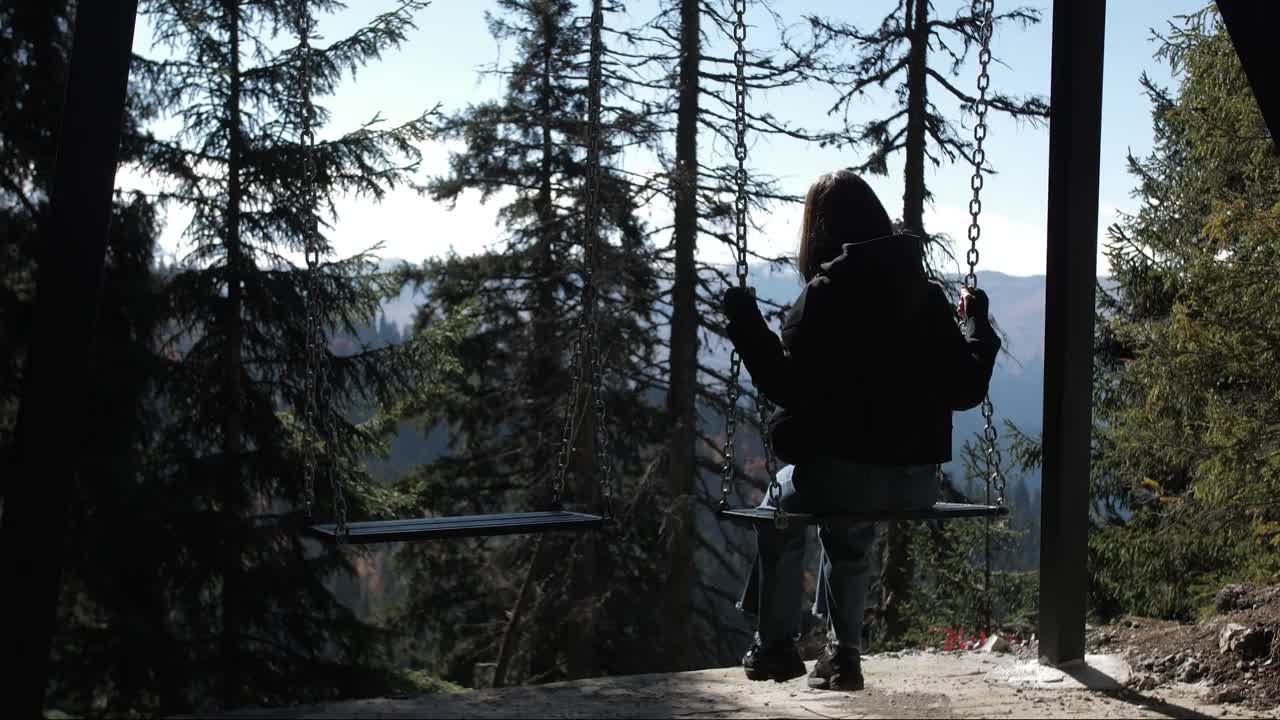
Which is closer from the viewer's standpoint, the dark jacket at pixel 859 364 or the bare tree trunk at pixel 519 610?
the dark jacket at pixel 859 364

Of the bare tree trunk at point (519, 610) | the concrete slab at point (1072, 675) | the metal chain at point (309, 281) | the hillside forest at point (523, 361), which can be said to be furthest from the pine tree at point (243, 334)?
the concrete slab at point (1072, 675)

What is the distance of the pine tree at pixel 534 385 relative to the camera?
16.1m

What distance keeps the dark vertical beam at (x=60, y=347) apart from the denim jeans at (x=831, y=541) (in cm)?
253

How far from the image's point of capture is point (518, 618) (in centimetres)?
1630

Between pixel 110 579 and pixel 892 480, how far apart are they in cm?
886

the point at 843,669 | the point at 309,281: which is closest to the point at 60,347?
the point at 309,281

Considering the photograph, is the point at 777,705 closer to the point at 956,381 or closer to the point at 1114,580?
the point at 956,381

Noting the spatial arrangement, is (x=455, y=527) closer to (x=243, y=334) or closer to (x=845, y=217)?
(x=845, y=217)

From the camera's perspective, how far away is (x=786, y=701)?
15.6 feet

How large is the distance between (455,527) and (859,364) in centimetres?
158

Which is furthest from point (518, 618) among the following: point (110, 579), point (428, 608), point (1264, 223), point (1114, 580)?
point (1264, 223)

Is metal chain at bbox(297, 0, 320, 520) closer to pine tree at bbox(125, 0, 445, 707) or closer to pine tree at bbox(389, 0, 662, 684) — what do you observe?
pine tree at bbox(125, 0, 445, 707)

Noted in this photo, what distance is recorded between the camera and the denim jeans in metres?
3.97

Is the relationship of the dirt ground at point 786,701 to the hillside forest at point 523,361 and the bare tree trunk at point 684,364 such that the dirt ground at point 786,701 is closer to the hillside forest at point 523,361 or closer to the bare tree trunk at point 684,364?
the hillside forest at point 523,361
